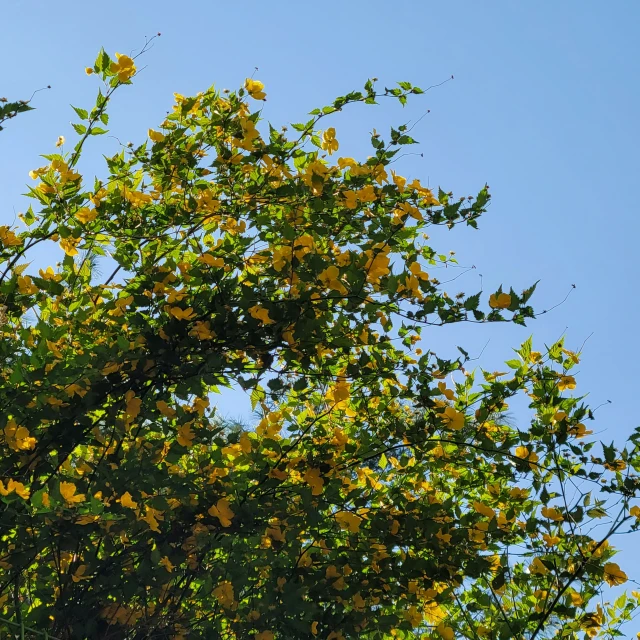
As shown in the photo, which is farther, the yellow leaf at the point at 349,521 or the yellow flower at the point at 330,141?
the yellow flower at the point at 330,141

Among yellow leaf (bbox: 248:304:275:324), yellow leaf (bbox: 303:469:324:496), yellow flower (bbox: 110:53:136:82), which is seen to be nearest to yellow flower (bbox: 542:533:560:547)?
yellow leaf (bbox: 303:469:324:496)

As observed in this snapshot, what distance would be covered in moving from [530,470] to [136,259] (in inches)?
62.2

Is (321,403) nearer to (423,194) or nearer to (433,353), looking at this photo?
(433,353)

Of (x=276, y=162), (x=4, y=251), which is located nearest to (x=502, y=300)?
(x=276, y=162)

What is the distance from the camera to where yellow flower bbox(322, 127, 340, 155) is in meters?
2.77

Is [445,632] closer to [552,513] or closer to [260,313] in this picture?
[552,513]

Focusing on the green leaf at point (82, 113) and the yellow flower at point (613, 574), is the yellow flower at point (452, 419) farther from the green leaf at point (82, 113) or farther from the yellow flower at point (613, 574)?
the green leaf at point (82, 113)

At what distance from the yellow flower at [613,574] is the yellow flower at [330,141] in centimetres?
173

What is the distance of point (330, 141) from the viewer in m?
2.78

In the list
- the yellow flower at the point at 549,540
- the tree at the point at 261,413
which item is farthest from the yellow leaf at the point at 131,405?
the yellow flower at the point at 549,540

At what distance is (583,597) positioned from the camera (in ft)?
8.86

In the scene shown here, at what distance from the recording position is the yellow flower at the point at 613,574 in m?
2.38

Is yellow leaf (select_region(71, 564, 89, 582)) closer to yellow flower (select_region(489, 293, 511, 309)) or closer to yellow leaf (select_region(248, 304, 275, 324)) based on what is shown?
yellow leaf (select_region(248, 304, 275, 324))

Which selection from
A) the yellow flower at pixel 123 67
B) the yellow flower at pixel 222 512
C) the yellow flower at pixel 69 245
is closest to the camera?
the yellow flower at pixel 222 512
